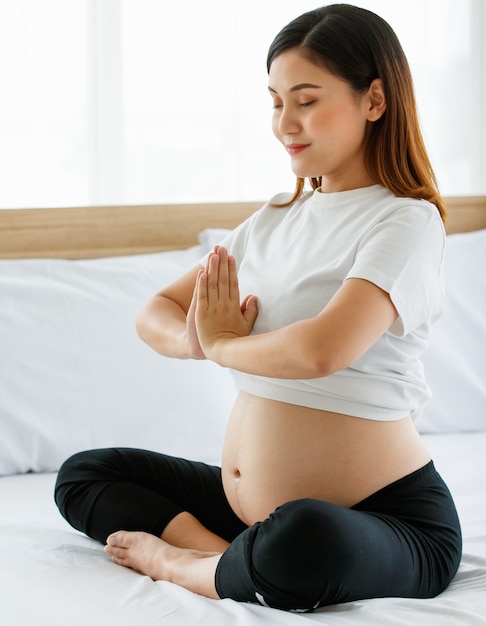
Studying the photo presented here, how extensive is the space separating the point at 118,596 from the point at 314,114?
2.18ft

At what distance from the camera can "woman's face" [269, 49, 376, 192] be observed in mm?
1206

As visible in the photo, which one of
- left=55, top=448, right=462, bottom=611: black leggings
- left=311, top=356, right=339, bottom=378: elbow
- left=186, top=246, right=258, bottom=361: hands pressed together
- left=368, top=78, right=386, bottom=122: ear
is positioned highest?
left=368, top=78, right=386, bottom=122: ear

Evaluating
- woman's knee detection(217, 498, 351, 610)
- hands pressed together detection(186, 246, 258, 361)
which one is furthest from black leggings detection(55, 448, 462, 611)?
hands pressed together detection(186, 246, 258, 361)

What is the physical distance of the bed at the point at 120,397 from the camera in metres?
1.03

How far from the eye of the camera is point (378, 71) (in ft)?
3.98

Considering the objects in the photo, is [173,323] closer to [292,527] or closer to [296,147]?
[296,147]

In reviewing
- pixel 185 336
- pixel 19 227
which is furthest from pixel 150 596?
pixel 19 227

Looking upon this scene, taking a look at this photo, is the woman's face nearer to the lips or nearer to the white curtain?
the lips

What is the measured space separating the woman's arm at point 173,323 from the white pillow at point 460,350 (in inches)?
29.1

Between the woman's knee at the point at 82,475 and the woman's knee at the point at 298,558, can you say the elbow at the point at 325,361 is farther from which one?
the woman's knee at the point at 82,475

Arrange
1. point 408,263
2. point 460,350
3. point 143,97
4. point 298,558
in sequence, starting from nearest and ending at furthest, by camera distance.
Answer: point 298,558 < point 408,263 < point 460,350 < point 143,97

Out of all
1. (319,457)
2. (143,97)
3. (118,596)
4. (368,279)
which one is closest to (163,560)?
(118,596)

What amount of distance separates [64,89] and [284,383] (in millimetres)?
1245

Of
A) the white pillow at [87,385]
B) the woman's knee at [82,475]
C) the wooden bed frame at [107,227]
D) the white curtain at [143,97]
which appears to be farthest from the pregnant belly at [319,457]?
the white curtain at [143,97]
